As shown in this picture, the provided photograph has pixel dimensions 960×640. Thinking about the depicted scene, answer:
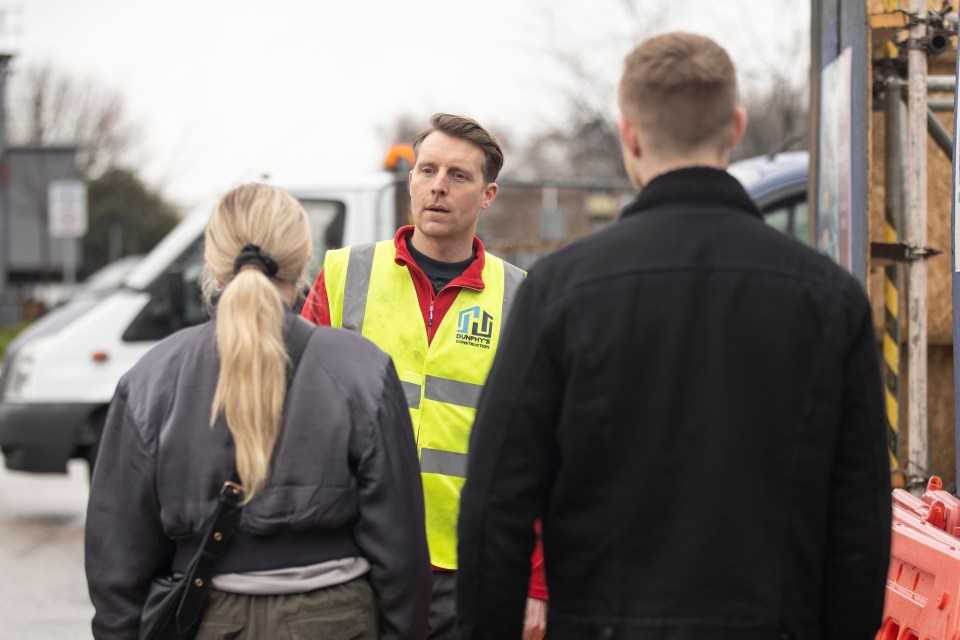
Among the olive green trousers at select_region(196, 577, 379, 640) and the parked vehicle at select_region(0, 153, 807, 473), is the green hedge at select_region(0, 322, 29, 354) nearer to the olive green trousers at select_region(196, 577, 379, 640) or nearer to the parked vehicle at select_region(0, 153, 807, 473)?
the parked vehicle at select_region(0, 153, 807, 473)

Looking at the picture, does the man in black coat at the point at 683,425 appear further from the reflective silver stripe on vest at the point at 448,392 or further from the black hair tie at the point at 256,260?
the reflective silver stripe on vest at the point at 448,392

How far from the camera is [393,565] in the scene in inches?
109

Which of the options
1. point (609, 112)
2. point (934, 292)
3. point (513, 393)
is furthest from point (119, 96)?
point (513, 393)

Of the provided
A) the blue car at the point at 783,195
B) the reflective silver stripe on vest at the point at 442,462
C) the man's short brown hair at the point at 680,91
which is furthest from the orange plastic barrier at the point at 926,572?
the blue car at the point at 783,195

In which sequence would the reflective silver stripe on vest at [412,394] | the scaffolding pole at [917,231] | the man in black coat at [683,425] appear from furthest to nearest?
the scaffolding pole at [917,231] → the reflective silver stripe on vest at [412,394] → the man in black coat at [683,425]

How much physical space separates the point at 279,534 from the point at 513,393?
76 centimetres

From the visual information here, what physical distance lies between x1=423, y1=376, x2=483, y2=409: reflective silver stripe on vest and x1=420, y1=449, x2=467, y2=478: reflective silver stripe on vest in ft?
0.47

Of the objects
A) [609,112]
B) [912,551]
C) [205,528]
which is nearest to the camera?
[205,528]

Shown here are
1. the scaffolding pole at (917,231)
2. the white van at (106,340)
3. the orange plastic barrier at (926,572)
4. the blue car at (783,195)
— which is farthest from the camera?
the blue car at (783,195)

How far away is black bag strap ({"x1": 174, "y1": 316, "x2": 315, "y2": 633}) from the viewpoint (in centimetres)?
265

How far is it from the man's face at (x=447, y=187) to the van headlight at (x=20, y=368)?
5.91m

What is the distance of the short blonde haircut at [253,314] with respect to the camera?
266 centimetres

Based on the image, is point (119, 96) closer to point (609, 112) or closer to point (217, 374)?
point (609, 112)

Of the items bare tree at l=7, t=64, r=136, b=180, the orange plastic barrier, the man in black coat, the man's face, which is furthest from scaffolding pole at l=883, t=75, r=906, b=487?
bare tree at l=7, t=64, r=136, b=180
